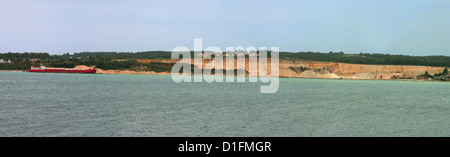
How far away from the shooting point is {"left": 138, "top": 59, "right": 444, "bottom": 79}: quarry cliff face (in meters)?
164

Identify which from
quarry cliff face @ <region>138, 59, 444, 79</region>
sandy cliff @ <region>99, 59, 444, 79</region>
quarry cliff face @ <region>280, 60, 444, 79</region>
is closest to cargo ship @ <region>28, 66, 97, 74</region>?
sandy cliff @ <region>99, 59, 444, 79</region>

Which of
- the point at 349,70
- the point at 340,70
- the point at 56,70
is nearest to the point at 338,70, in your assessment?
the point at 340,70

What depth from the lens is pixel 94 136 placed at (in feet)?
79.3

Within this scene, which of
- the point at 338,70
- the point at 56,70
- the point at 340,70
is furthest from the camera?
the point at 338,70

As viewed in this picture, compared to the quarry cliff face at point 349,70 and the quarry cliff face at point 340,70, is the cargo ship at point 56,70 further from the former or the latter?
the quarry cliff face at point 349,70

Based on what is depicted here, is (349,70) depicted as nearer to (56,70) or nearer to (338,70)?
(338,70)

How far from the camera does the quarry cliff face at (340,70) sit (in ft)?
539

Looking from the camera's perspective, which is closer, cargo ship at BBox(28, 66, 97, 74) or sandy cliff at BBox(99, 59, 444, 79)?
cargo ship at BBox(28, 66, 97, 74)

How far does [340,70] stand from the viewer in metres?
167

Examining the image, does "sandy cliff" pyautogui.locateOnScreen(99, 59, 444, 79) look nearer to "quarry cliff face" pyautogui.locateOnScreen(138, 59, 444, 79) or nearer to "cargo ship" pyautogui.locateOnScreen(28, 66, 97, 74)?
"quarry cliff face" pyautogui.locateOnScreen(138, 59, 444, 79)

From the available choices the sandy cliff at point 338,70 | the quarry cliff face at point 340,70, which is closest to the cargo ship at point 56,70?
the sandy cliff at point 338,70

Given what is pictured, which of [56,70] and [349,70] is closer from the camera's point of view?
[56,70]

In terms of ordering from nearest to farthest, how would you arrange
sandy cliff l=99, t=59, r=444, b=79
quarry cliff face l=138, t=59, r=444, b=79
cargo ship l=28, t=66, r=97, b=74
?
cargo ship l=28, t=66, r=97, b=74 < quarry cliff face l=138, t=59, r=444, b=79 < sandy cliff l=99, t=59, r=444, b=79
